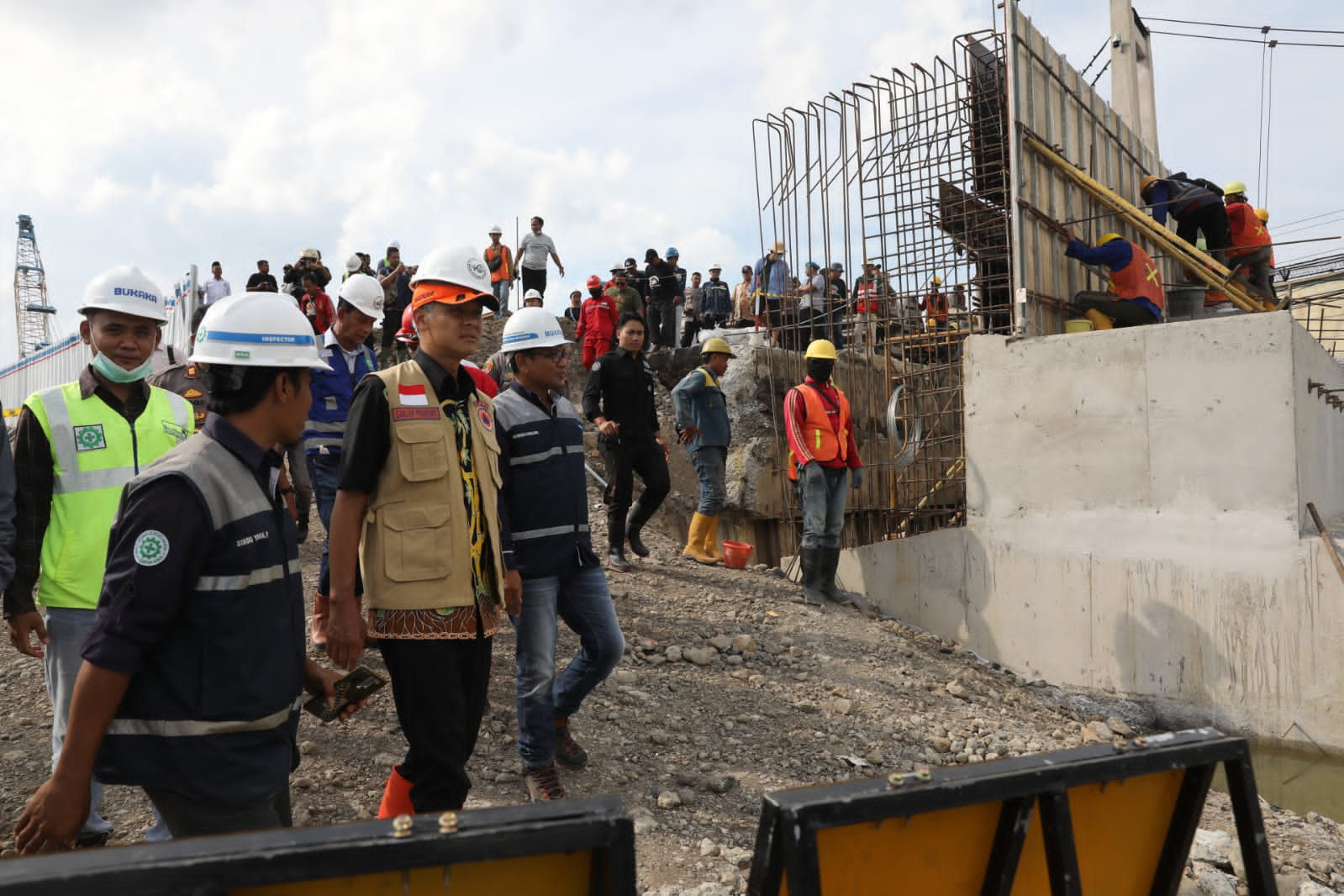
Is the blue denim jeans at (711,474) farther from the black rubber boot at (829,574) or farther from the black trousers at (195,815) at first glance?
the black trousers at (195,815)

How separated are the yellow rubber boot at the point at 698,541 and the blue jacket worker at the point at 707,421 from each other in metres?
0.02

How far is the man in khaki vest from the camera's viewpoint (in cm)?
278

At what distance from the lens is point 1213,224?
34.1ft

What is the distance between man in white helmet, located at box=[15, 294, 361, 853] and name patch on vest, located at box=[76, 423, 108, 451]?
125 cm

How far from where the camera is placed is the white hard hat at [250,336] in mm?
2068

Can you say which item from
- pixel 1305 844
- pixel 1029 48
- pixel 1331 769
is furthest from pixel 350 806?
pixel 1029 48

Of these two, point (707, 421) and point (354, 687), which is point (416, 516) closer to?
point (354, 687)

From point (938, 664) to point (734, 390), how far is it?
6260mm

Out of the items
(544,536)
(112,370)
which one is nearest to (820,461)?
(544,536)

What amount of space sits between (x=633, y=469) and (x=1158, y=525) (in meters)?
4.06

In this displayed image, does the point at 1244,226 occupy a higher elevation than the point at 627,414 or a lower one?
higher

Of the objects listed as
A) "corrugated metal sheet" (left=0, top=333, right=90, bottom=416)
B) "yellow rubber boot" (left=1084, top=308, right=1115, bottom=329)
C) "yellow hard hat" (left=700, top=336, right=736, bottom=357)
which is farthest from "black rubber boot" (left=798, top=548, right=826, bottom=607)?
"corrugated metal sheet" (left=0, top=333, right=90, bottom=416)

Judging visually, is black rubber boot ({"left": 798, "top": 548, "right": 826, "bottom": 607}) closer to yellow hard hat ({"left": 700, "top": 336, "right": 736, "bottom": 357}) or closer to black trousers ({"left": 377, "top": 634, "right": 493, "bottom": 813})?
yellow hard hat ({"left": 700, "top": 336, "right": 736, "bottom": 357})

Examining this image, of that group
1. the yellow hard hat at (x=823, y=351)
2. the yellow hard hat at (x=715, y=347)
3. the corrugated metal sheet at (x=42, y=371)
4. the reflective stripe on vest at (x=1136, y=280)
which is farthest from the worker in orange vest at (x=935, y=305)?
the corrugated metal sheet at (x=42, y=371)
